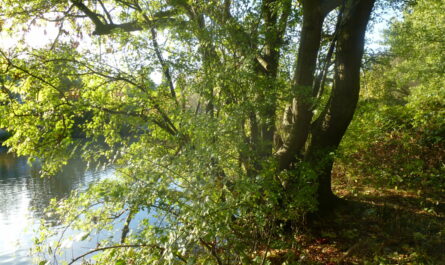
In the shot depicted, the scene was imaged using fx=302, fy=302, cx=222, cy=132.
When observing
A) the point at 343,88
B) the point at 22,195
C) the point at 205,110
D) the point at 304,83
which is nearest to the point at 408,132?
the point at 343,88

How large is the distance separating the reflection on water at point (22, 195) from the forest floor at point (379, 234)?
6004mm

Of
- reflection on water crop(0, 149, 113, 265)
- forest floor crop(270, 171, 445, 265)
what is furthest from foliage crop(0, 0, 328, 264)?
reflection on water crop(0, 149, 113, 265)

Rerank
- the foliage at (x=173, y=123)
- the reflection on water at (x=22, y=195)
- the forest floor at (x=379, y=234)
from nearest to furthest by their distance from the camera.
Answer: the foliage at (x=173, y=123), the forest floor at (x=379, y=234), the reflection on water at (x=22, y=195)

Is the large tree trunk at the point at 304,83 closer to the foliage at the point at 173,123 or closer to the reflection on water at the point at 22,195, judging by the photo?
the foliage at the point at 173,123

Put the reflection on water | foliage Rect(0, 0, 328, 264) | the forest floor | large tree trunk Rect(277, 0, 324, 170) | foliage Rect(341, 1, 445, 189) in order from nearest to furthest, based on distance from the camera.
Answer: foliage Rect(0, 0, 328, 264), the forest floor, large tree trunk Rect(277, 0, 324, 170), foliage Rect(341, 1, 445, 189), the reflection on water

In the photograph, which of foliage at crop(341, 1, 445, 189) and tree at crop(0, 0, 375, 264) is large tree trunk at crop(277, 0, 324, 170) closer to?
tree at crop(0, 0, 375, 264)

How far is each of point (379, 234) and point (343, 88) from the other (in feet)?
7.83

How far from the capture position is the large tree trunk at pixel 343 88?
477 centimetres

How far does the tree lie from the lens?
3254 mm

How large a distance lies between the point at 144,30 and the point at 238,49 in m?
1.94

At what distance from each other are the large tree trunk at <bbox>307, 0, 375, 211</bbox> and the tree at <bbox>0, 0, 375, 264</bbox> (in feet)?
0.06

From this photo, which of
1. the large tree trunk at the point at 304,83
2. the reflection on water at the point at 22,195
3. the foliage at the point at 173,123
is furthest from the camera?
the reflection on water at the point at 22,195

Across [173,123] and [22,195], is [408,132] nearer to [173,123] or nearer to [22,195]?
[173,123]

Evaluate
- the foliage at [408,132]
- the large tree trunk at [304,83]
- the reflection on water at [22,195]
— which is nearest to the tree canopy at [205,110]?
the large tree trunk at [304,83]
